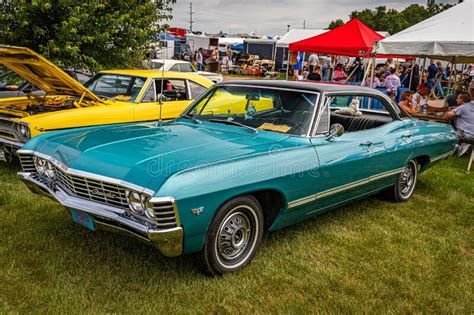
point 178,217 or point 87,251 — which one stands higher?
point 178,217

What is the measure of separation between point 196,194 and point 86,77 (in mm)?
6542

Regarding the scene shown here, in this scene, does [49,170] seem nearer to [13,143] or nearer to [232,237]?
[232,237]

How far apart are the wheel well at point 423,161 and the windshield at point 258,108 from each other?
2231 millimetres

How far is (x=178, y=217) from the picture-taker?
9.15 ft

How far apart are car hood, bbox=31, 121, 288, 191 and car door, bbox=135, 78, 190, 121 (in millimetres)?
2133

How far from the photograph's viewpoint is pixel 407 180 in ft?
18.0

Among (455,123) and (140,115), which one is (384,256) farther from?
(455,123)

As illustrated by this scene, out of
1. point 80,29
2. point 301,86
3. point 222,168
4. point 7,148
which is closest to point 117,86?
point 7,148

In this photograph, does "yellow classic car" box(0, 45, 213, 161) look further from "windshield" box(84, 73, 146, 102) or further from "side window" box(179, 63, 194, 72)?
"side window" box(179, 63, 194, 72)

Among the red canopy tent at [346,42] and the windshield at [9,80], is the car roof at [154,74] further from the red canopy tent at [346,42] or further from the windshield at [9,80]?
the red canopy tent at [346,42]

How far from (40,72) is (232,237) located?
169 inches

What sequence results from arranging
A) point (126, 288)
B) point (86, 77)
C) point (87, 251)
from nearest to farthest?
point (126, 288), point (87, 251), point (86, 77)

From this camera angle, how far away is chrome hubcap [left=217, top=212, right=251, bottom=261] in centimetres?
324

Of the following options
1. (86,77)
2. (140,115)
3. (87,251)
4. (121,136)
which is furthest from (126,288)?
(86,77)
